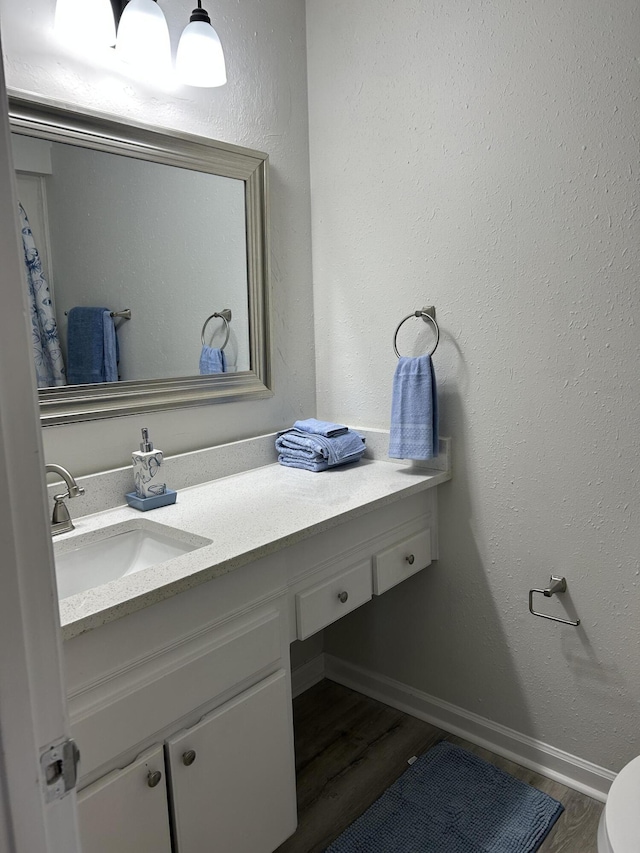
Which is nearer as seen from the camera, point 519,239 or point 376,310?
point 519,239

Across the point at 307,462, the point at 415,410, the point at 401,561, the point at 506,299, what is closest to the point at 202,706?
the point at 401,561

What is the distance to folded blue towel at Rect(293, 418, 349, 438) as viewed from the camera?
2021 millimetres

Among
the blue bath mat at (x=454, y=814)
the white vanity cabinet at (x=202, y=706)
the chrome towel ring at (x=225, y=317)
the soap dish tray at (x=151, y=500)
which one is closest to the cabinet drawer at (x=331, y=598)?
the white vanity cabinet at (x=202, y=706)

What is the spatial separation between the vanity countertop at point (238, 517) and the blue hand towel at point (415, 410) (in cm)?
9

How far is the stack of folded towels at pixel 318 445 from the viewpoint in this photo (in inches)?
77.9

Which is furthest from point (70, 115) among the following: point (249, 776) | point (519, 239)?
point (249, 776)

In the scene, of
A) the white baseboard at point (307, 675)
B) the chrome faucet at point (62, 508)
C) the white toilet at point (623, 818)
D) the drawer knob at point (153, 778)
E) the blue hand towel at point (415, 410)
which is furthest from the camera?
the white baseboard at point (307, 675)

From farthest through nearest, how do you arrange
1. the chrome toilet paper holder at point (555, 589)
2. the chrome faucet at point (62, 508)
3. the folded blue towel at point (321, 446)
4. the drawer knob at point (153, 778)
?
the folded blue towel at point (321, 446) → the chrome toilet paper holder at point (555, 589) → the chrome faucet at point (62, 508) → the drawer knob at point (153, 778)

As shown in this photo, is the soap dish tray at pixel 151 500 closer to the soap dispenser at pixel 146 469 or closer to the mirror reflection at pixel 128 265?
the soap dispenser at pixel 146 469

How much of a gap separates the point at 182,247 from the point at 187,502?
2.33 feet

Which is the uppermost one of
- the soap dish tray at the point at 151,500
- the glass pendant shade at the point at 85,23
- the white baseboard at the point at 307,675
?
the glass pendant shade at the point at 85,23

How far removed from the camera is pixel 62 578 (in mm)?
1423

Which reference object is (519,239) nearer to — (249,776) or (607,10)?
(607,10)

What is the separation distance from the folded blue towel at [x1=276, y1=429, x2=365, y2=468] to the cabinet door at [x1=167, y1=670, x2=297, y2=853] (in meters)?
0.71
